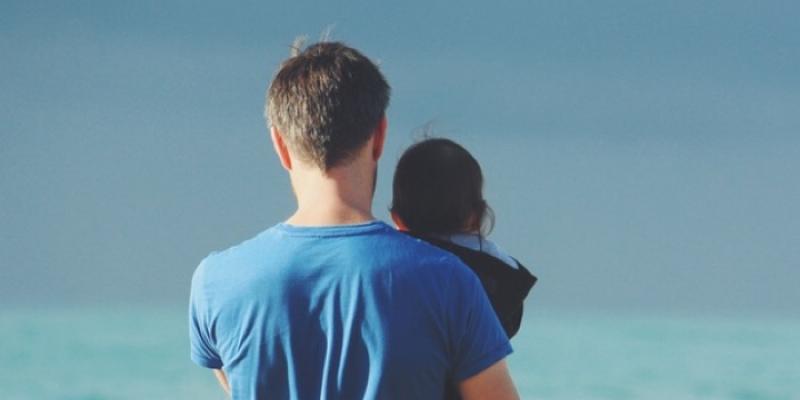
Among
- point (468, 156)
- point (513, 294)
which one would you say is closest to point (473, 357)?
point (513, 294)

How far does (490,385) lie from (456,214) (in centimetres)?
62

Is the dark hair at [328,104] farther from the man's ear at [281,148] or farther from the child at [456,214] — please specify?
the child at [456,214]

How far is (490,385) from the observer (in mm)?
1505

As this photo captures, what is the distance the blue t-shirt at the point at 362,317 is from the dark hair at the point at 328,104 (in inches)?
3.9

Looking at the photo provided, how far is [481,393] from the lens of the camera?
151cm

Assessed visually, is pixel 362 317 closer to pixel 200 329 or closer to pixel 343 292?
pixel 343 292

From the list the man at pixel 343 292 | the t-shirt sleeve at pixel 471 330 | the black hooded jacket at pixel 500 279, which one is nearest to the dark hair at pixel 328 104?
the man at pixel 343 292

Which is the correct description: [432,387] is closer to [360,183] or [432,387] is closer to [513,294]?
[360,183]

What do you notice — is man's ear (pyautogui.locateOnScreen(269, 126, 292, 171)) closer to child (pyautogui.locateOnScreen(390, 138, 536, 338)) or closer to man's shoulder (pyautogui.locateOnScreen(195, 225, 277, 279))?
man's shoulder (pyautogui.locateOnScreen(195, 225, 277, 279))

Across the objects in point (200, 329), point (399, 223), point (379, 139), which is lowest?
point (200, 329)

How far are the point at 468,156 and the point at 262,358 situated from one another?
73 centimetres

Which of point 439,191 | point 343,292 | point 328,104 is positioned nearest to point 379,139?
point 328,104

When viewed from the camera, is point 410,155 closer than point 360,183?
No

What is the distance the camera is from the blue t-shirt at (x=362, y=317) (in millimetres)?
1471
